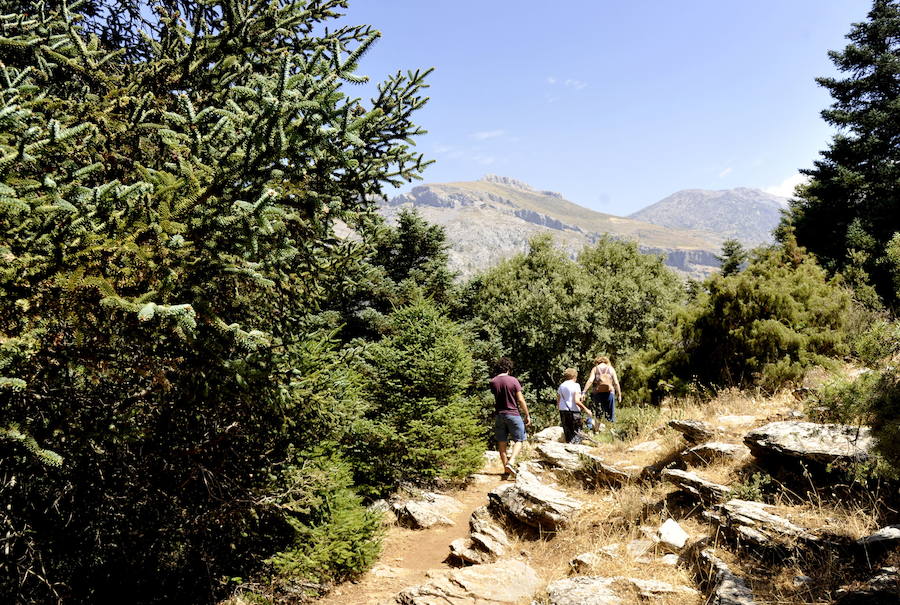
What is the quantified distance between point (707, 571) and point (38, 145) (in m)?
6.10

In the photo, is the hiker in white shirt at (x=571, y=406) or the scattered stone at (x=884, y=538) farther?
the hiker in white shirt at (x=571, y=406)

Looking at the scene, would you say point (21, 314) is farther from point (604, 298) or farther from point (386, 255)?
point (604, 298)

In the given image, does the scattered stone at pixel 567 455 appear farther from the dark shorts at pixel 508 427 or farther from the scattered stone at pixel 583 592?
the scattered stone at pixel 583 592

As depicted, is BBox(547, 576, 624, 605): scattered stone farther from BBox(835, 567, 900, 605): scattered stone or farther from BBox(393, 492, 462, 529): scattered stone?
BBox(393, 492, 462, 529): scattered stone

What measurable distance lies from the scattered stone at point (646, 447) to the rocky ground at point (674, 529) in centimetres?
4

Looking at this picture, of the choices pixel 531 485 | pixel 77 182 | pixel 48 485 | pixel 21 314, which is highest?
pixel 77 182

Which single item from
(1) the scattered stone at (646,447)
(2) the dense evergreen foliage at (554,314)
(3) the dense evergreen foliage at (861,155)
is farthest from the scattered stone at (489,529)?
(3) the dense evergreen foliage at (861,155)

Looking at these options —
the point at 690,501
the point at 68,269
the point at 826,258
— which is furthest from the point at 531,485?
the point at 826,258

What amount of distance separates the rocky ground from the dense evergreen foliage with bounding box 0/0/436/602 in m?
1.88

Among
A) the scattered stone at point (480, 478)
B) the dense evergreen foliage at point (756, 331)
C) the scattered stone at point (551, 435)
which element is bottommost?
the scattered stone at point (480, 478)

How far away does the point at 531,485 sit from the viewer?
288 inches

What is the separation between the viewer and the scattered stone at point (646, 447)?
8.08 metres

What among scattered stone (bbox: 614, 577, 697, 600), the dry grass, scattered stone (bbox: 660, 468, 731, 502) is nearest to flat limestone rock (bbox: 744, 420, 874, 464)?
the dry grass

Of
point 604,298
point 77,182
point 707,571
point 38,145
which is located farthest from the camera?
point 604,298
